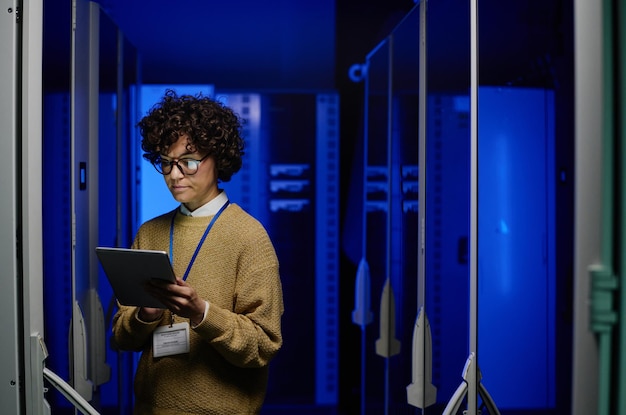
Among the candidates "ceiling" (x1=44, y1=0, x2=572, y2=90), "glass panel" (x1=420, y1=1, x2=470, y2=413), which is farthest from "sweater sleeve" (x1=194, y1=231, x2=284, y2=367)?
"ceiling" (x1=44, y1=0, x2=572, y2=90)

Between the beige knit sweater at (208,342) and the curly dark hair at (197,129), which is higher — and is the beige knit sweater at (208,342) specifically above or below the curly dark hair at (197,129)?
below

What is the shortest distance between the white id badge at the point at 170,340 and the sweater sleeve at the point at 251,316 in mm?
154

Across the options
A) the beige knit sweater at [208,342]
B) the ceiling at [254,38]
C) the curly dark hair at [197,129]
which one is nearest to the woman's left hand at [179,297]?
the beige knit sweater at [208,342]

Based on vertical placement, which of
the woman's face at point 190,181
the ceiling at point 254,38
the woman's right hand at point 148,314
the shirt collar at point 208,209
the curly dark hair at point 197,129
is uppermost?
the ceiling at point 254,38

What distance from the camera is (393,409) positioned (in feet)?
10.1

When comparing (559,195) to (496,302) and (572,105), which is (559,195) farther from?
(496,302)

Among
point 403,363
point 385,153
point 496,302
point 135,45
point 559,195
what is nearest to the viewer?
point 559,195

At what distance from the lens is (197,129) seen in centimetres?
206

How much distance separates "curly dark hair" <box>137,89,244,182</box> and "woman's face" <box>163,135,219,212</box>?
2 centimetres

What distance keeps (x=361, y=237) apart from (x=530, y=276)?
214 cm

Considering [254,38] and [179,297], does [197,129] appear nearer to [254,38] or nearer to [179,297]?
[179,297]

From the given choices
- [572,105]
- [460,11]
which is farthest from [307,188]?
[572,105]

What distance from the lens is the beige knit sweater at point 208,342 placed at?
1951 mm

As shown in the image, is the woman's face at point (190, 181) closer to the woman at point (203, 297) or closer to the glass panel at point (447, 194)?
the woman at point (203, 297)
